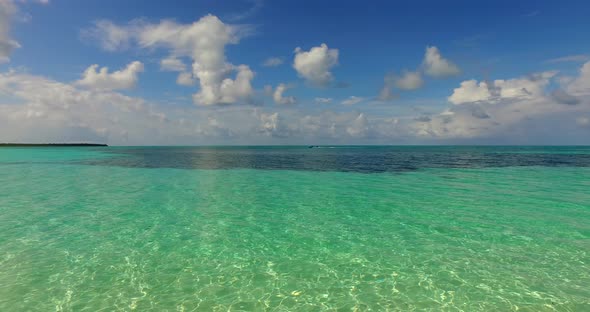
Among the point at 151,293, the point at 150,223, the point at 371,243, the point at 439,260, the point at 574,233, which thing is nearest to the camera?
the point at 151,293

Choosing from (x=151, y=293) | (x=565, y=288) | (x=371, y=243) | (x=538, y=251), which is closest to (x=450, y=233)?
(x=538, y=251)

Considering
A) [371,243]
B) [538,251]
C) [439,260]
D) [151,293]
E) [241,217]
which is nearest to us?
[151,293]

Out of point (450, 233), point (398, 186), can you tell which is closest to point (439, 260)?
point (450, 233)

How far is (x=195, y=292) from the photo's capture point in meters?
10.2

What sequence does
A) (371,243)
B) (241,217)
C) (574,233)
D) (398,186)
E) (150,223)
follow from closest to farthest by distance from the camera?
1. (371,243)
2. (574,233)
3. (150,223)
4. (241,217)
5. (398,186)

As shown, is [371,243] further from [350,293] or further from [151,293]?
[151,293]

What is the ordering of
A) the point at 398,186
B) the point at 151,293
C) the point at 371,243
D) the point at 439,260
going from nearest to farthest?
the point at 151,293 < the point at 439,260 < the point at 371,243 < the point at 398,186

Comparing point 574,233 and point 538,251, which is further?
point 574,233

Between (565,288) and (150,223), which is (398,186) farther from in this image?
(150,223)

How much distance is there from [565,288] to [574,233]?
8.17 meters

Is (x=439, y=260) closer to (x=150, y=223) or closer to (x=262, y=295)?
(x=262, y=295)

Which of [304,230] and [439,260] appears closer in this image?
[439,260]

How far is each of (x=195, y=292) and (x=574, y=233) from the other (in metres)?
19.6

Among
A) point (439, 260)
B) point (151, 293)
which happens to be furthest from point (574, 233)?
point (151, 293)
